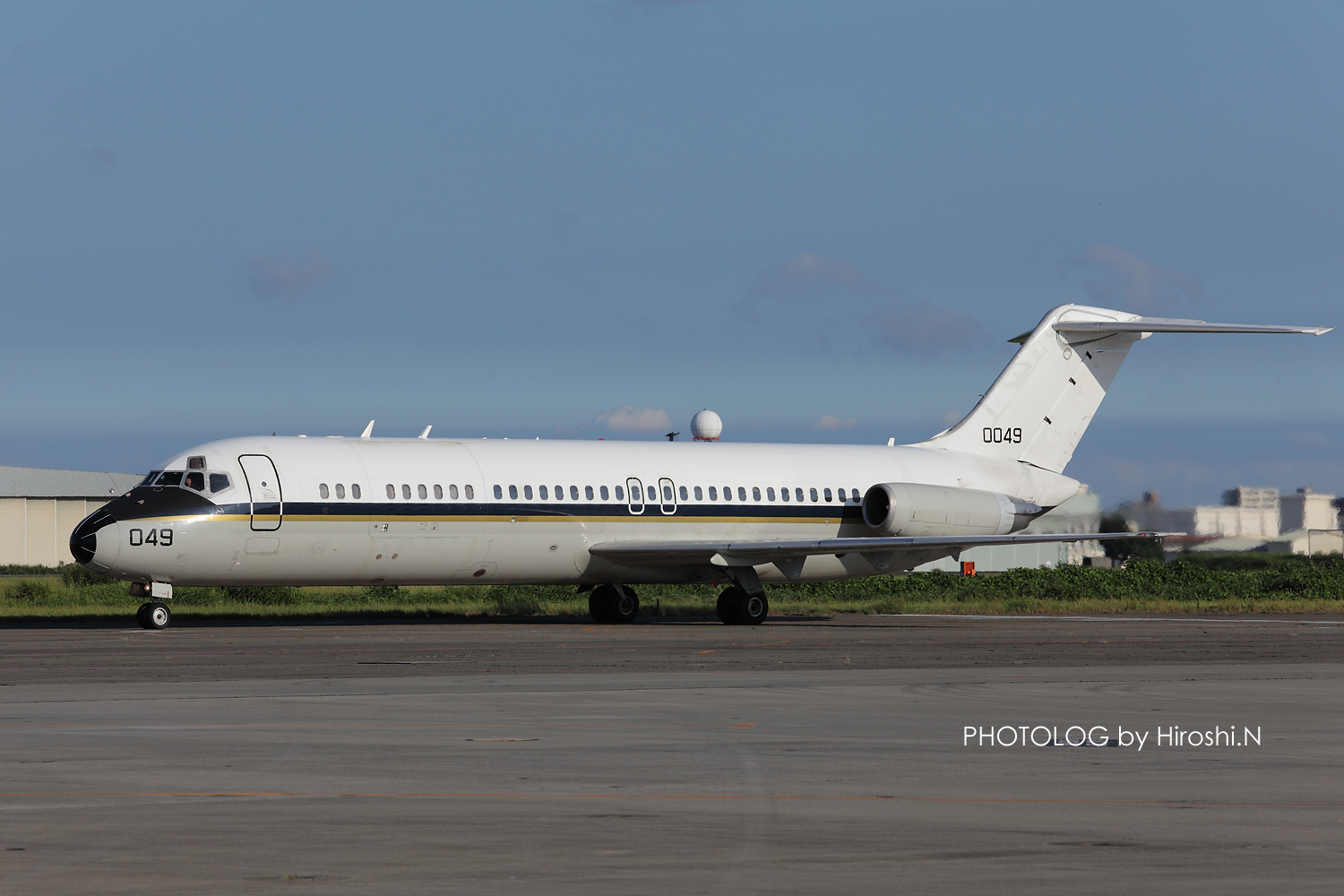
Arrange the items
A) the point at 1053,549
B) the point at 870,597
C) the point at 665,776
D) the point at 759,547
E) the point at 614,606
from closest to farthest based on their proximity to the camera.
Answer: the point at 665,776, the point at 759,547, the point at 614,606, the point at 870,597, the point at 1053,549

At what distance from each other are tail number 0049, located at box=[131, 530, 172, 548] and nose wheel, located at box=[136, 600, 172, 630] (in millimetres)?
1219

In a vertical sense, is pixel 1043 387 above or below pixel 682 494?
above

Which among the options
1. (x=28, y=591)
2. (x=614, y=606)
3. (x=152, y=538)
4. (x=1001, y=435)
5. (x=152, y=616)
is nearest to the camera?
(x=152, y=538)

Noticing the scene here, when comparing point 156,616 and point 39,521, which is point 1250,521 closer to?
point 156,616

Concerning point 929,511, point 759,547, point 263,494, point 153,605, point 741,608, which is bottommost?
point 741,608

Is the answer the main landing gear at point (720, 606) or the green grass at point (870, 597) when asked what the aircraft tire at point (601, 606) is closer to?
the main landing gear at point (720, 606)

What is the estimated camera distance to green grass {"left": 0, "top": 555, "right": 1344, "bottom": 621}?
4219cm

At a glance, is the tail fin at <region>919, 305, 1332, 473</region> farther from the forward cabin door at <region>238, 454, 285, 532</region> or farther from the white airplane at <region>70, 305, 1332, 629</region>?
the forward cabin door at <region>238, 454, 285, 532</region>

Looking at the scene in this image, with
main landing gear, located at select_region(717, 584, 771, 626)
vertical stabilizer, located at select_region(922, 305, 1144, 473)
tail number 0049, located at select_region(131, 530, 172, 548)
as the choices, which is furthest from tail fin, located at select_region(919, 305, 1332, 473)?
tail number 0049, located at select_region(131, 530, 172, 548)

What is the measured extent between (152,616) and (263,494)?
308 cm

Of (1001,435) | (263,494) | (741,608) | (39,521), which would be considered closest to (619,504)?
(741,608)

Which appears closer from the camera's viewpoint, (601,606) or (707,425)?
(601,606)

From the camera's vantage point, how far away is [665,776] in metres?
11.8

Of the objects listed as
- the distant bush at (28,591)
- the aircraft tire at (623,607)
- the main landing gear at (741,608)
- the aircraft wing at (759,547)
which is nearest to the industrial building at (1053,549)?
the aircraft wing at (759,547)
